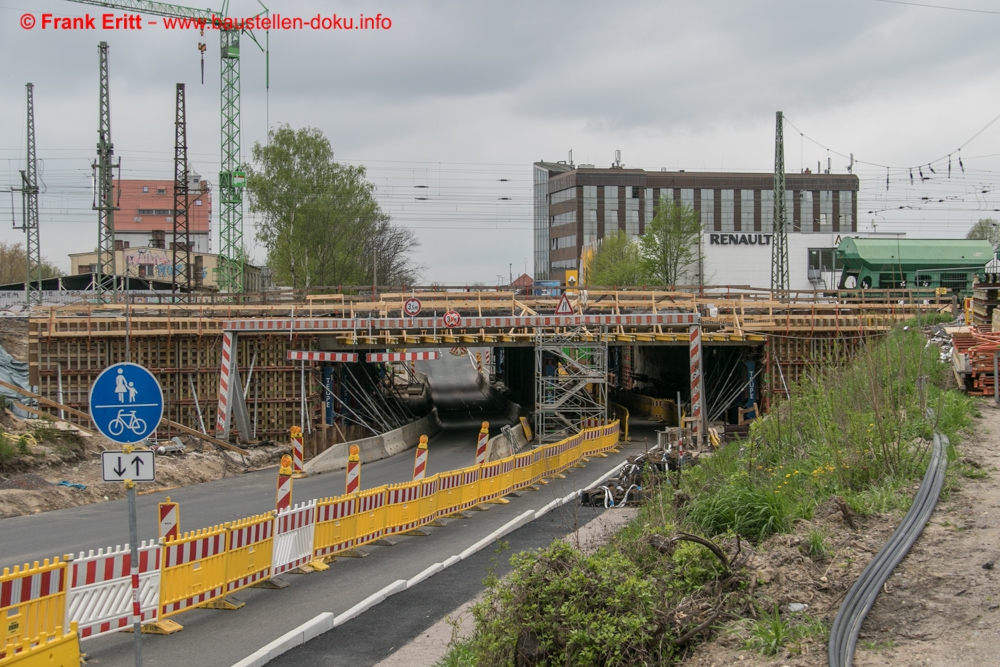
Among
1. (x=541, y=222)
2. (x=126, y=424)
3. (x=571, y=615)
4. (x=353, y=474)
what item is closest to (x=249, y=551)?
(x=353, y=474)

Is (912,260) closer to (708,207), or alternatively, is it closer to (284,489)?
(284,489)

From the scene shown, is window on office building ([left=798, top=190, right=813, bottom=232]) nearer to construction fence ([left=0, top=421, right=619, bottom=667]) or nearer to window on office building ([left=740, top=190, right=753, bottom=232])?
window on office building ([left=740, top=190, right=753, bottom=232])

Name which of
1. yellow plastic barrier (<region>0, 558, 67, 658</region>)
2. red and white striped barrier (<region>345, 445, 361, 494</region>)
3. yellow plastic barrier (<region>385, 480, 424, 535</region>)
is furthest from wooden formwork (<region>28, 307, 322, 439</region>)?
yellow plastic barrier (<region>0, 558, 67, 658</region>)

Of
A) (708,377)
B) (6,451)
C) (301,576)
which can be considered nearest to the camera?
(301,576)

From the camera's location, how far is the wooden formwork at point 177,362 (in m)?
30.5

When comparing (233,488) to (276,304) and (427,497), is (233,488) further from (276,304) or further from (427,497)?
(276,304)

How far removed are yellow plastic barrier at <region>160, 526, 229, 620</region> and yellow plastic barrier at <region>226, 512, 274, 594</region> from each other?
0.50ft

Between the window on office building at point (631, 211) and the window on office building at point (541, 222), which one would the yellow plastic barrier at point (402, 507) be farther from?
the window on office building at point (541, 222)

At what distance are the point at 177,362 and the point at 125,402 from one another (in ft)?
80.5

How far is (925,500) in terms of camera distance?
8945 millimetres

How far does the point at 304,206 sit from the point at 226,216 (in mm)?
4960

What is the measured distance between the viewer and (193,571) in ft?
34.6

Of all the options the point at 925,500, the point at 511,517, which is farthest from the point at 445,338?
the point at 925,500

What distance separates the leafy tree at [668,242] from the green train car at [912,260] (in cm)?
1128
